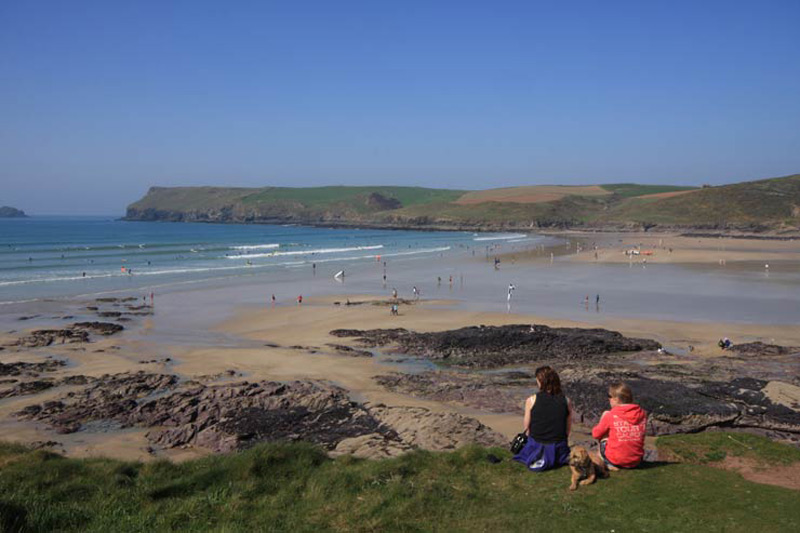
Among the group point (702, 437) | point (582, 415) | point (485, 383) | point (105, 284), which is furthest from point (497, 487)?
point (105, 284)

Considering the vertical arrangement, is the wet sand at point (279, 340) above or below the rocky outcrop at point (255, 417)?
below

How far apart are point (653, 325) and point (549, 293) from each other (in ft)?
40.5

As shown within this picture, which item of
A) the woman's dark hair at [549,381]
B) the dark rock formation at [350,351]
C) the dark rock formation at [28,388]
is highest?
the woman's dark hair at [549,381]

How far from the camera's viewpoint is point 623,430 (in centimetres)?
806

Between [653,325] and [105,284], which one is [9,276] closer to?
[105,284]

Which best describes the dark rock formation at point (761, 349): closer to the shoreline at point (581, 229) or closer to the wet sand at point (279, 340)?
the wet sand at point (279, 340)

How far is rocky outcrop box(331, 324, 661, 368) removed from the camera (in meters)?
22.7

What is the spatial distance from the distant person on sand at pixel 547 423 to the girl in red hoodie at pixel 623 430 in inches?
19.0

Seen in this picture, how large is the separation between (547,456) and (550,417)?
0.65 metres

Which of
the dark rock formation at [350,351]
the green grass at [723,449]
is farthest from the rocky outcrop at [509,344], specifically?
the green grass at [723,449]

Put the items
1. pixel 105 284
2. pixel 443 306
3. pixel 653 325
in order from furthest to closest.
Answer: pixel 105 284 → pixel 443 306 → pixel 653 325

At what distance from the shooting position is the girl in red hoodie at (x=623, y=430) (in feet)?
26.4

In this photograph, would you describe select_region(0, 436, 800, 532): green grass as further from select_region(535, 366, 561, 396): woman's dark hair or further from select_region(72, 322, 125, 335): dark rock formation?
select_region(72, 322, 125, 335): dark rock formation

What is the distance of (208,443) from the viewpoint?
13820 mm
